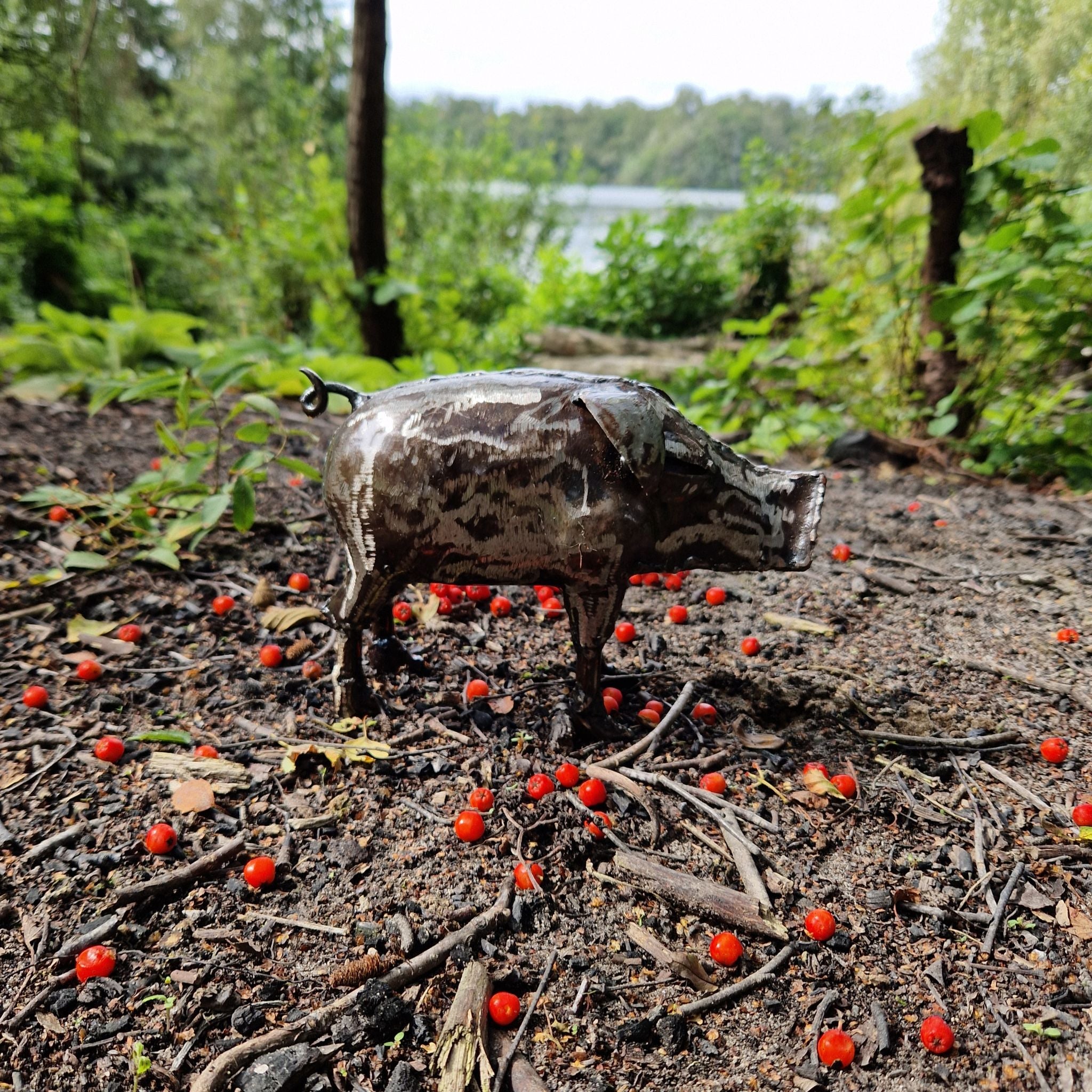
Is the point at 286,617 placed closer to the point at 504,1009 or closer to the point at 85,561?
the point at 85,561

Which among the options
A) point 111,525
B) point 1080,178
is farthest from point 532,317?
point 111,525

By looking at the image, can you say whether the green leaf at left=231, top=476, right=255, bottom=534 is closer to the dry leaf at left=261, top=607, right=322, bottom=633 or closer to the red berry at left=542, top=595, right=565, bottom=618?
the dry leaf at left=261, top=607, right=322, bottom=633

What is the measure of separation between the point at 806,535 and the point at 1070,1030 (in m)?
1.36

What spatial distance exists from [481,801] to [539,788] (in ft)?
0.62

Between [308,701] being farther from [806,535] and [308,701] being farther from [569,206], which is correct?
[569,206]

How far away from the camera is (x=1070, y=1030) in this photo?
1.55 m

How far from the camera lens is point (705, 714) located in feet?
8.31

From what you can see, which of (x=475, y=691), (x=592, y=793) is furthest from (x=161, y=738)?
(x=592, y=793)

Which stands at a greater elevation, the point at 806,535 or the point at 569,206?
the point at 569,206

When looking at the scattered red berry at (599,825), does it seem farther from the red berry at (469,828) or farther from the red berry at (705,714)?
the red berry at (705,714)

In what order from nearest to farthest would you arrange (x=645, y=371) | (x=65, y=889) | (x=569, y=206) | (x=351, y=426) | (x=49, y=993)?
(x=49, y=993) → (x=65, y=889) → (x=351, y=426) → (x=645, y=371) → (x=569, y=206)

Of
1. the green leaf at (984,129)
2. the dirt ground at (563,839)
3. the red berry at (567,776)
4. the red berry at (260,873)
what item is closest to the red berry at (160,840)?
the dirt ground at (563,839)

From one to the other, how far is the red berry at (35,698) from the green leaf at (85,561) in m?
0.79

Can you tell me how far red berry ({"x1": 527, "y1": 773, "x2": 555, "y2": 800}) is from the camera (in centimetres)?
217
